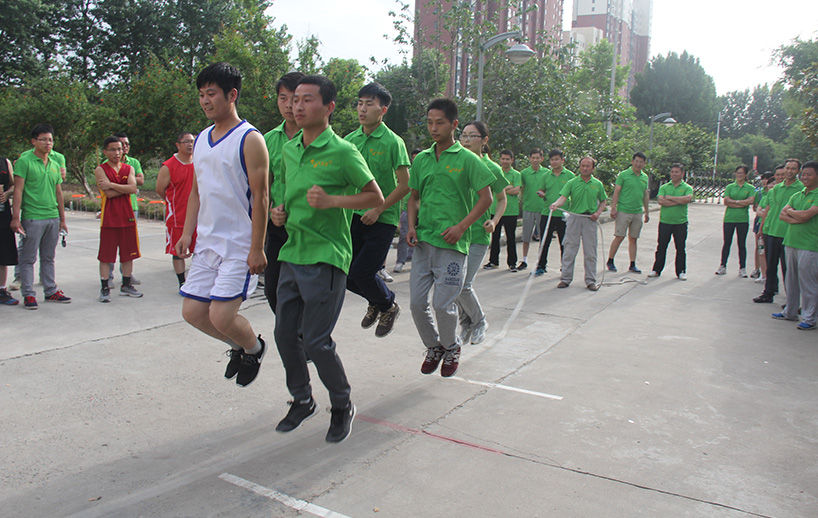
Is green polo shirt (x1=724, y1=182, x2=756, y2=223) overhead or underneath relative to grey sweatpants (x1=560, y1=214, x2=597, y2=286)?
overhead

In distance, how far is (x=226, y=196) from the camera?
351 centimetres

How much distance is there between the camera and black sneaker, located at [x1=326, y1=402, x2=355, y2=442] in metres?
3.57

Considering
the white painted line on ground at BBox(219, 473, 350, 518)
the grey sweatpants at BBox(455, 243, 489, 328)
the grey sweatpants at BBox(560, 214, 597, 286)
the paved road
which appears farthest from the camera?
the grey sweatpants at BBox(560, 214, 597, 286)

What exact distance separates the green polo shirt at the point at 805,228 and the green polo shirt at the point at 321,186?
6.13 m

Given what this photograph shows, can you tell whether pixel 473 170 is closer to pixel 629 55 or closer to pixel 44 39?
pixel 44 39

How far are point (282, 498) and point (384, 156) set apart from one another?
104 inches

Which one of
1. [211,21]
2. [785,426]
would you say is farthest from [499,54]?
[211,21]

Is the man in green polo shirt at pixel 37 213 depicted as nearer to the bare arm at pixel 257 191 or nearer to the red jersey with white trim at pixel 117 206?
the red jersey with white trim at pixel 117 206

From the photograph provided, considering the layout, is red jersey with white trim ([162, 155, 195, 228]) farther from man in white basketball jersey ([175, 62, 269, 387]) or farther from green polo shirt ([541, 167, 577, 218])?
green polo shirt ([541, 167, 577, 218])

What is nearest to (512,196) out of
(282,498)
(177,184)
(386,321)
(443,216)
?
(177,184)

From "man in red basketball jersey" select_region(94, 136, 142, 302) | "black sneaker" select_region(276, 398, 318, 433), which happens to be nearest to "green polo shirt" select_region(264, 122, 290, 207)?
"black sneaker" select_region(276, 398, 318, 433)

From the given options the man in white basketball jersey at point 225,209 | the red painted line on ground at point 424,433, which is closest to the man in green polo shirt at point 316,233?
the man in white basketball jersey at point 225,209

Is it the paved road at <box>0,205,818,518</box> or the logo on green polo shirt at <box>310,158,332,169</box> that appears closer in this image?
the paved road at <box>0,205,818,518</box>

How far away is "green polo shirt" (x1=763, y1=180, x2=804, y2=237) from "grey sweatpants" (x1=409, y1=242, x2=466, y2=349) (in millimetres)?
6187
